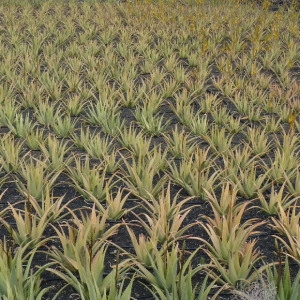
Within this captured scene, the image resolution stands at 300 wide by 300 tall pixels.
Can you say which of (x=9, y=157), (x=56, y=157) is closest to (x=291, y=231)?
(x=56, y=157)

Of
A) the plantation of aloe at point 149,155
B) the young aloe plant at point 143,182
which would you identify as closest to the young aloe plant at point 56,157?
the plantation of aloe at point 149,155

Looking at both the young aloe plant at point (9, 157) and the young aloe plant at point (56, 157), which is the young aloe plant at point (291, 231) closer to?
the young aloe plant at point (56, 157)

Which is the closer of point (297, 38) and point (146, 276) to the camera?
point (146, 276)

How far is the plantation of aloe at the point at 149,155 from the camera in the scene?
87.3 inches

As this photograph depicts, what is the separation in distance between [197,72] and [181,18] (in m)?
2.61

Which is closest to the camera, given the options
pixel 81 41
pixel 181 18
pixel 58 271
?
pixel 58 271

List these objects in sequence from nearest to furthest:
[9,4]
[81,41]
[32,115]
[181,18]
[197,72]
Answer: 1. [32,115]
2. [197,72]
3. [81,41]
4. [181,18]
5. [9,4]

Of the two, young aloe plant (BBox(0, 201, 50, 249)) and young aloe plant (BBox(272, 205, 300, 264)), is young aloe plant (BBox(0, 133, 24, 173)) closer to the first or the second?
young aloe plant (BBox(0, 201, 50, 249))

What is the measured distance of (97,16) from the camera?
27.1ft

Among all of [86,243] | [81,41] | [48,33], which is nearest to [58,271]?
[86,243]

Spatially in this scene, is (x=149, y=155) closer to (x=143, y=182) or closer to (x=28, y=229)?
(x=143, y=182)

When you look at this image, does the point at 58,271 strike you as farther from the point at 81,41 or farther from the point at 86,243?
the point at 81,41

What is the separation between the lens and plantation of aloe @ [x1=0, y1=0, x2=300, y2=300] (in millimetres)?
2217

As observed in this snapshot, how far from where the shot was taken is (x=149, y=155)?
3.33 metres
